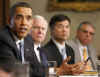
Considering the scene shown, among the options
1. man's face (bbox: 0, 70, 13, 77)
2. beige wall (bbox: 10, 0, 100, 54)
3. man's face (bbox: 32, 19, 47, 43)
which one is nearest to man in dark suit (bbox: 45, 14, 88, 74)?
man's face (bbox: 32, 19, 47, 43)

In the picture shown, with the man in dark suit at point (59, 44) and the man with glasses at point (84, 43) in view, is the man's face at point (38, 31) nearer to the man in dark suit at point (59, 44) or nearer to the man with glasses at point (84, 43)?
the man in dark suit at point (59, 44)

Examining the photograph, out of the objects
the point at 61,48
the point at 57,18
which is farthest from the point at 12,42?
the point at 57,18

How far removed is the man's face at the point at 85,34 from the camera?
5375 mm

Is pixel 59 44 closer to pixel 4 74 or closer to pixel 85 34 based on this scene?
pixel 85 34

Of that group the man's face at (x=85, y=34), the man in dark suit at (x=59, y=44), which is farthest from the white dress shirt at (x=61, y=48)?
the man's face at (x=85, y=34)

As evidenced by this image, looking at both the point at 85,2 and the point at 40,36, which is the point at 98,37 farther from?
the point at 40,36

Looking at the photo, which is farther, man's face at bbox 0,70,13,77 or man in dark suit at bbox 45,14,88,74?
man in dark suit at bbox 45,14,88,74

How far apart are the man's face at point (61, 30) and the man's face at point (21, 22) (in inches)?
52.8

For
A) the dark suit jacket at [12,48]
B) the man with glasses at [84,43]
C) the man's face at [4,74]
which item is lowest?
the man with glasses at [84,43]

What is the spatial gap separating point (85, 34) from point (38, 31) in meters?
1.75

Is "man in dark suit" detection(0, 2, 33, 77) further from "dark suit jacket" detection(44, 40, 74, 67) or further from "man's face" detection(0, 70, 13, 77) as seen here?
"man's face" detection(0, 70, 13, 77)

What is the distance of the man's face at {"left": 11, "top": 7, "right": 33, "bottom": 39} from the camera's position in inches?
114

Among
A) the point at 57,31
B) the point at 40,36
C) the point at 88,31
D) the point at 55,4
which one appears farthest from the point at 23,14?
the point at 55,4

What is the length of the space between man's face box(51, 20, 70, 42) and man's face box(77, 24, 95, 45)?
1028 mm
